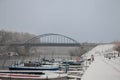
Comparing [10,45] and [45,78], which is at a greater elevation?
[10,45]

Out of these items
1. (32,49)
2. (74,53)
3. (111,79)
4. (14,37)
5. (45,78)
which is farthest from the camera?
(14,37)

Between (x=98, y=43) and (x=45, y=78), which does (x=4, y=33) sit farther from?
(x=45, y=78)

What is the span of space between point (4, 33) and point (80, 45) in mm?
28238

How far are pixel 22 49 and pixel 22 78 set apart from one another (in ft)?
201

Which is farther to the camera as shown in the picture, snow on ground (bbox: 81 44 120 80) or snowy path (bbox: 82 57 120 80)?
snow on ground (bbox: 81 44 120 80)

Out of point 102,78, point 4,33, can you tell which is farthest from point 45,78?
point 4,33

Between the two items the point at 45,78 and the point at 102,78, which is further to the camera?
the point at 45,78

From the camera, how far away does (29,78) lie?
16828mm

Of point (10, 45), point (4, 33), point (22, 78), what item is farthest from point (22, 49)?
point (22, 78)

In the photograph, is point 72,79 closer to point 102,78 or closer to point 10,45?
point 102,78

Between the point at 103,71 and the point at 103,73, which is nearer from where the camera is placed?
the point at 103,73

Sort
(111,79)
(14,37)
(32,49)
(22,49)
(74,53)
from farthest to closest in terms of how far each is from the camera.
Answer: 1. (14,37)
2. (32,49)
3. (22,49)
4. (74,53)
5. (111,79)

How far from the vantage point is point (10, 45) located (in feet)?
250

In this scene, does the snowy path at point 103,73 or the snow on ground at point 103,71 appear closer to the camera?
the snowy path at point 103,73
